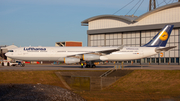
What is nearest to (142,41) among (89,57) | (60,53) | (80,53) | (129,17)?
(129,17)

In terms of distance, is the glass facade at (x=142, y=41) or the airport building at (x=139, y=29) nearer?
the airport building at (x=139, y=29)

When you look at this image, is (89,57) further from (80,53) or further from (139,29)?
(139,29)

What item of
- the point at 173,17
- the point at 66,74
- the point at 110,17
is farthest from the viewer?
the point at 110,17

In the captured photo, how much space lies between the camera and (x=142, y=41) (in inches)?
2677

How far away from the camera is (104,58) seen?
38.1m

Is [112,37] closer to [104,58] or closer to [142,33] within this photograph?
[142,33]

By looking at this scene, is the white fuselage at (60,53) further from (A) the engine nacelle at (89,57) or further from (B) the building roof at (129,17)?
(B) the building roof at (129,17)

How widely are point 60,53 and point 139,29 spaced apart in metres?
38.1

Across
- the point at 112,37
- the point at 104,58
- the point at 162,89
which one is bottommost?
the point at 162,89

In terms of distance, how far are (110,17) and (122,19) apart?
5.28 meters

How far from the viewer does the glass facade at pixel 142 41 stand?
62500 millimetres

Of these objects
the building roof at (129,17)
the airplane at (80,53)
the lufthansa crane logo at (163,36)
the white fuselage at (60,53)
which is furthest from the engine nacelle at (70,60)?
the building roof at (129,17)

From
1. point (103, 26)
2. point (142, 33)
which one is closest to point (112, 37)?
point (103, 26)

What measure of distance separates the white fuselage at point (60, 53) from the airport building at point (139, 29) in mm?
26908
